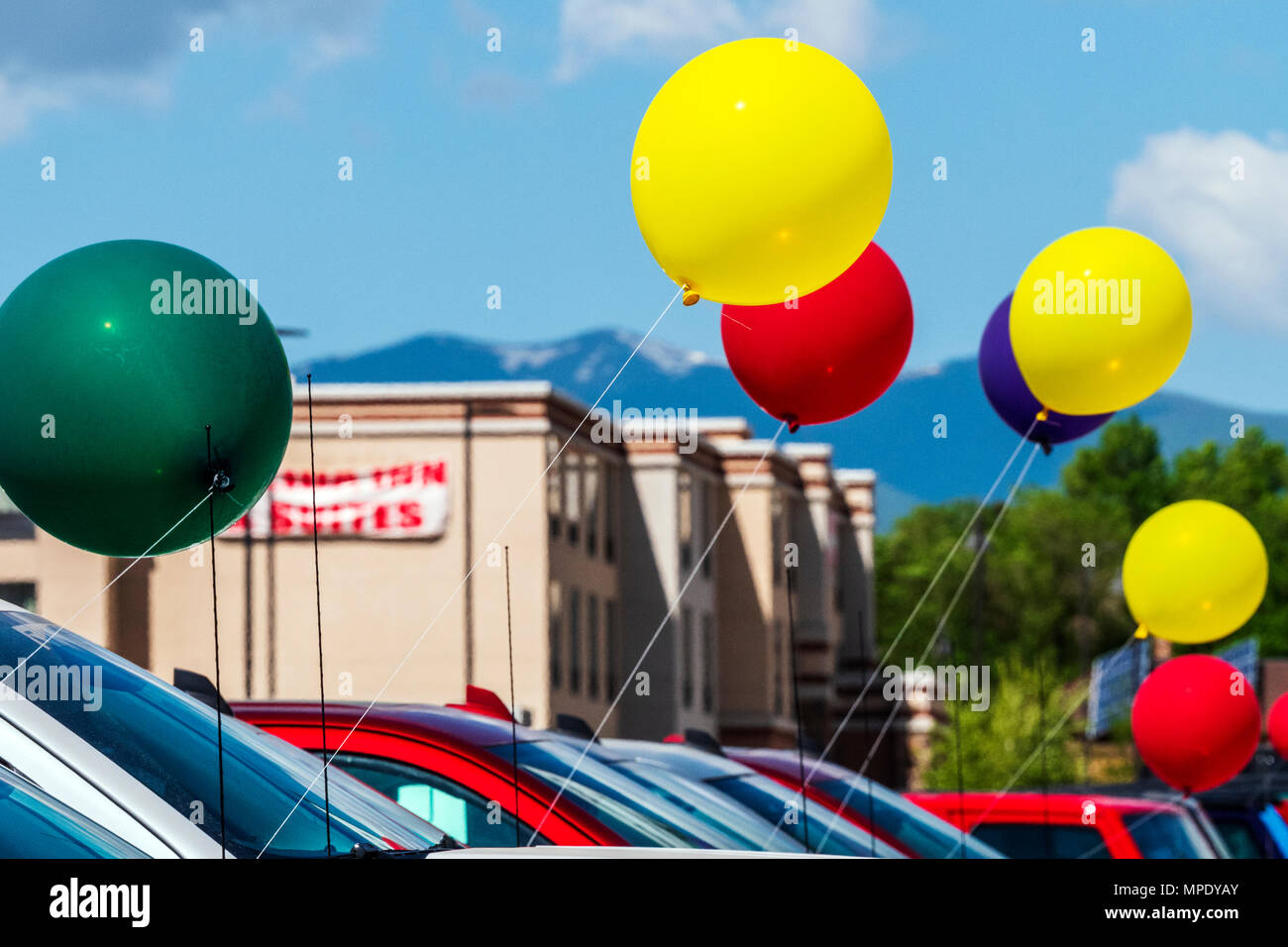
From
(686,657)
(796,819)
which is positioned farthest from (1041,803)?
(686,657)

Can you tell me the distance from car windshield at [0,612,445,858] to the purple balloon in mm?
5437

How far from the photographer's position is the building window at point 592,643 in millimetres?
47781

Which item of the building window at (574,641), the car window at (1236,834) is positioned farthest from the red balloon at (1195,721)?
the building window at (574,641)

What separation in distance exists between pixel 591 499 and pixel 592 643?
3.40 meters

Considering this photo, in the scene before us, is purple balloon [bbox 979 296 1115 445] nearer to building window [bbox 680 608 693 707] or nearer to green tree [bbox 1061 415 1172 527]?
building window [bbox 680 608 693 707]

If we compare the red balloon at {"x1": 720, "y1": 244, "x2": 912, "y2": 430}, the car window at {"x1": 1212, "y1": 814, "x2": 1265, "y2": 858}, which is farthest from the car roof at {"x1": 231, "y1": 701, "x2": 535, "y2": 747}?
the car window at {"x1": 1212, "y1": 814, "x2": 1265, "y2": 858}

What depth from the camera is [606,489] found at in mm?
50000

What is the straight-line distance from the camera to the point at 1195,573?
10461 millimetres

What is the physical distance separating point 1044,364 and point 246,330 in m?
4.71

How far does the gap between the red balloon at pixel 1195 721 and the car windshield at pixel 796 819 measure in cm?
330

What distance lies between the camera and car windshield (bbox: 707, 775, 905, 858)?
6.95 m

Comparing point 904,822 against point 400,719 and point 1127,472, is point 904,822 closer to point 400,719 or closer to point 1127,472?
point 400,719
